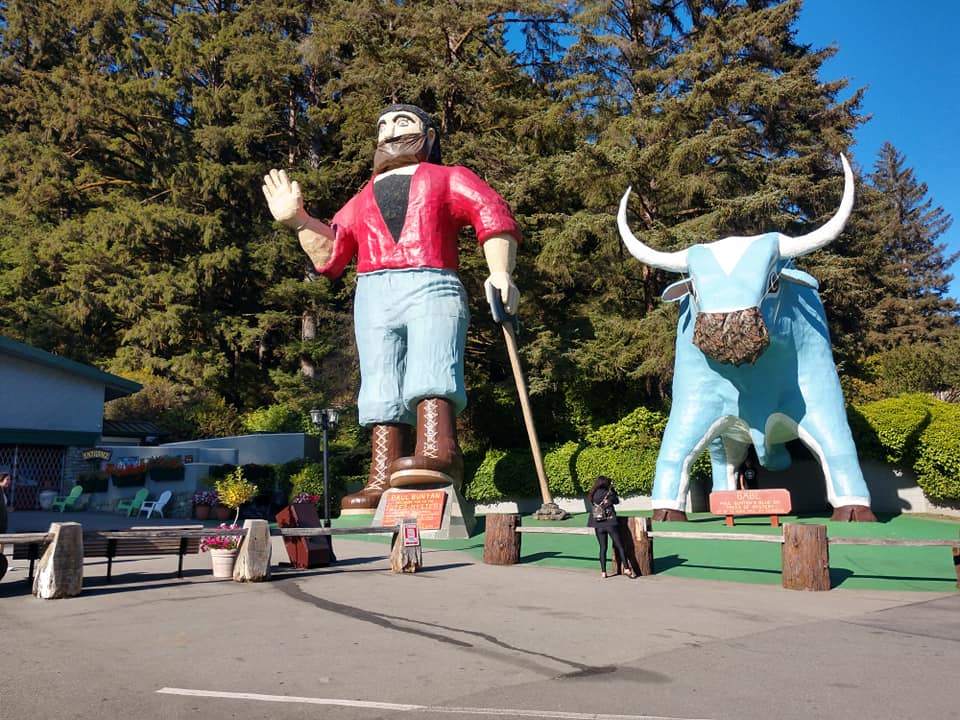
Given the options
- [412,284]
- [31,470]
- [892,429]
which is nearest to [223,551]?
[412,284]

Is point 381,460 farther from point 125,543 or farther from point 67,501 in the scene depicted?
point 67,501

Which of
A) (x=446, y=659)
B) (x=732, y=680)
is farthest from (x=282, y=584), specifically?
(x=732, y=680)

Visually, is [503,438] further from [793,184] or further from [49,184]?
[49,184]

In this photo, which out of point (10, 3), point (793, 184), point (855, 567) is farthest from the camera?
point (10, 3)

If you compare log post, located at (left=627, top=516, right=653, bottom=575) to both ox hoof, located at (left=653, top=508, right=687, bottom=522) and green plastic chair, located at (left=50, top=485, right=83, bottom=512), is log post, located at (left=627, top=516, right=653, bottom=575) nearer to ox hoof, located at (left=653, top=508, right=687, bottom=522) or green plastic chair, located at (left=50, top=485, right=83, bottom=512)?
ox hoof, located at (left=653, top=508, right=687, bottom=522)

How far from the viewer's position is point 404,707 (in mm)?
4055

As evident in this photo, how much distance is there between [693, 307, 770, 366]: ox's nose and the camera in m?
11.1

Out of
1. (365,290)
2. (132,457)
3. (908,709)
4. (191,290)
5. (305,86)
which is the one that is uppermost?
(305,86)

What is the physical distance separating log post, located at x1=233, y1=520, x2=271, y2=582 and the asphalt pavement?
1.10ft

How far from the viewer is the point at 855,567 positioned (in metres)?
9.38

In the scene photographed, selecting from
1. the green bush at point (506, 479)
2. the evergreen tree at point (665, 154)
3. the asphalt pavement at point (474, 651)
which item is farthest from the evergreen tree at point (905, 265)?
the asphalt pavement at point (474, 651)

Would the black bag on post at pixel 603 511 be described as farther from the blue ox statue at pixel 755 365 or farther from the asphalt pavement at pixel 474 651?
the blue ox statue at pixel 755 365

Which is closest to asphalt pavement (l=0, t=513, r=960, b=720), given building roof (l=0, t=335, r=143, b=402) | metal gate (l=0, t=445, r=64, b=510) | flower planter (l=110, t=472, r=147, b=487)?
flower planter (l=110, t=472, r=147, b=487)

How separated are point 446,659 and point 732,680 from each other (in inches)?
65.8
